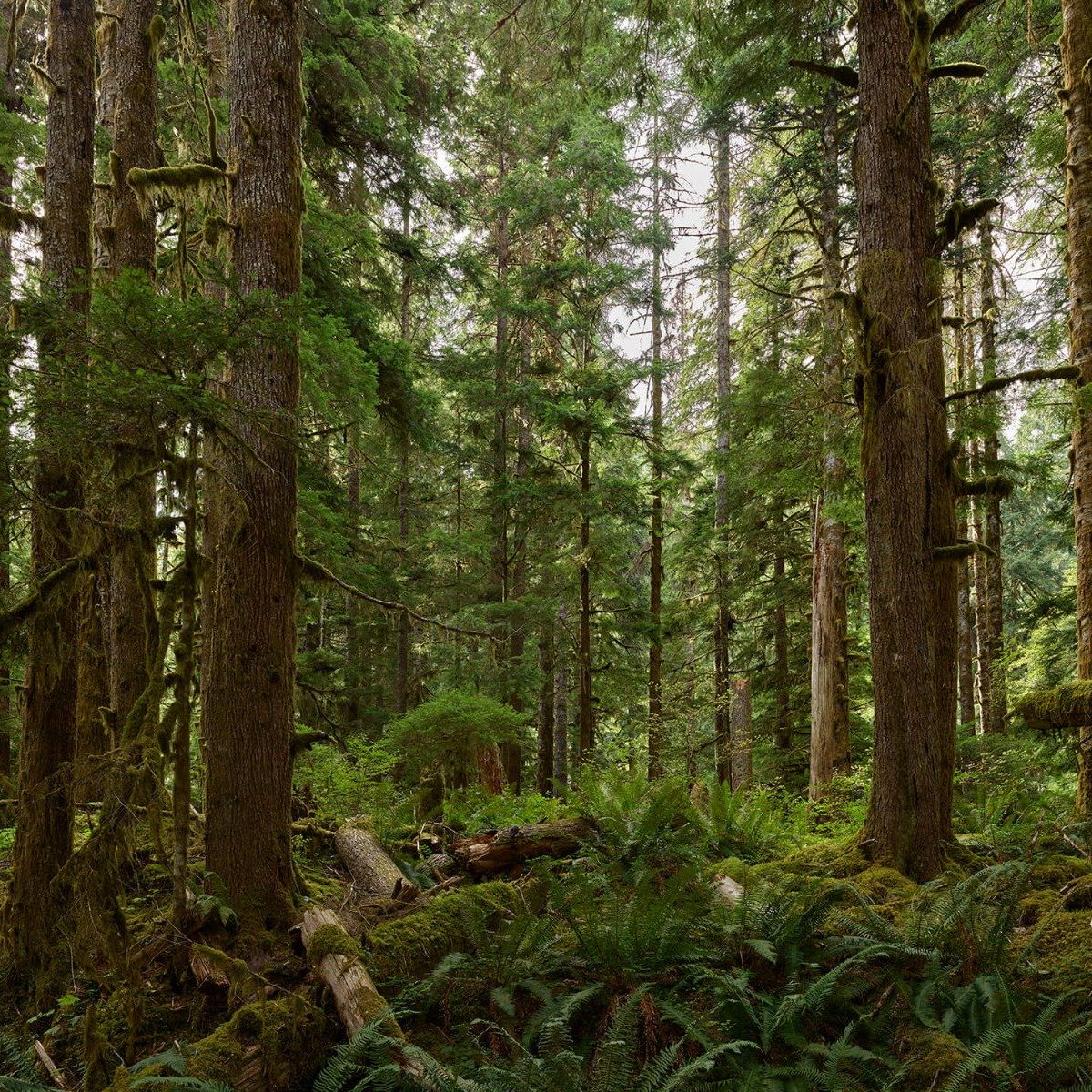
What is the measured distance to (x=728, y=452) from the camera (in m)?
9.34

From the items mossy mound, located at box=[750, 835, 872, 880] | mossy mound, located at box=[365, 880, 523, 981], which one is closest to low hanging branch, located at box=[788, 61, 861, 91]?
mossy mound, located at box=[750, 835, 872, 880]

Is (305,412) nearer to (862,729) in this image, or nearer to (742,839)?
(742,839)

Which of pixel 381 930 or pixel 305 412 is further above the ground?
pixel 305 412

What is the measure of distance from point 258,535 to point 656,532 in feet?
38.9

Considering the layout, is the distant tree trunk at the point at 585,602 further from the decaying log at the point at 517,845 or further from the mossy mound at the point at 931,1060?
the mossy mound at the point at 931,1060

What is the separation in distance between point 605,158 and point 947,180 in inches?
275

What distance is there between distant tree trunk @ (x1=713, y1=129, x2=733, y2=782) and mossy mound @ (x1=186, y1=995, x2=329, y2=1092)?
39.8ft

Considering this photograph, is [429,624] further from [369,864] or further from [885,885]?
[885,885]

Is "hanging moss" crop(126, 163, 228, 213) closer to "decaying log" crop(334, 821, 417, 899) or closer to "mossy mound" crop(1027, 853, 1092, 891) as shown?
"decaying log" crop(334, 821, 417, 899)

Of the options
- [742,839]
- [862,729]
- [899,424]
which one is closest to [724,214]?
[862,729]

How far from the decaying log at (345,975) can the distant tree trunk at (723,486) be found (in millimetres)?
11671

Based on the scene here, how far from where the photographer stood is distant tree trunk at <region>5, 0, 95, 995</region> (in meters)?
3.62

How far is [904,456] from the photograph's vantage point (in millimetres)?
5586

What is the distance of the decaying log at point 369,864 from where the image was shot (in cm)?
539
